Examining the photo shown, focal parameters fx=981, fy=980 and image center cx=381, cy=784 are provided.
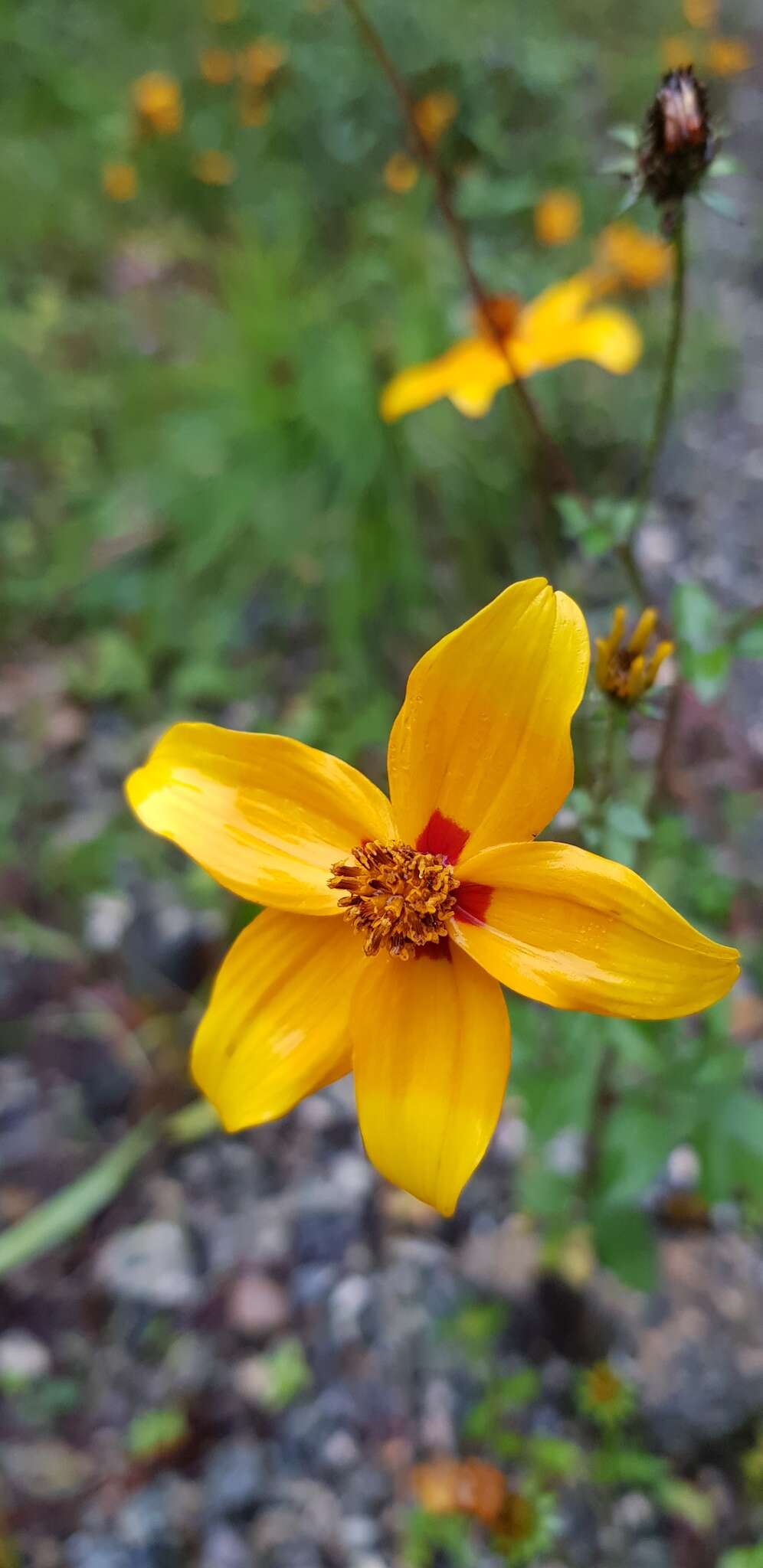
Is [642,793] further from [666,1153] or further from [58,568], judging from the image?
[58,568]

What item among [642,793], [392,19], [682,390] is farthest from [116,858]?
[392,19]

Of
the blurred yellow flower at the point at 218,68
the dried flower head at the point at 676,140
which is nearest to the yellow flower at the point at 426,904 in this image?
the dried flower head at the point at 676,140

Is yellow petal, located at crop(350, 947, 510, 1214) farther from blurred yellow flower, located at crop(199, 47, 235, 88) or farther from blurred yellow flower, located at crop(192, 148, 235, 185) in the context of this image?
blurred yellow flower, located at crop(199, 47, 235, 88)

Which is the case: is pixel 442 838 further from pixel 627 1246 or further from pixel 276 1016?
pixel 627 1246

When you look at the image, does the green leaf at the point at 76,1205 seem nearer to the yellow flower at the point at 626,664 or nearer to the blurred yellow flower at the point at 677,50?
the yellow flower at the point at 626,664

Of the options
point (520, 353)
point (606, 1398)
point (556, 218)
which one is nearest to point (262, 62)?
point (556, 218)
